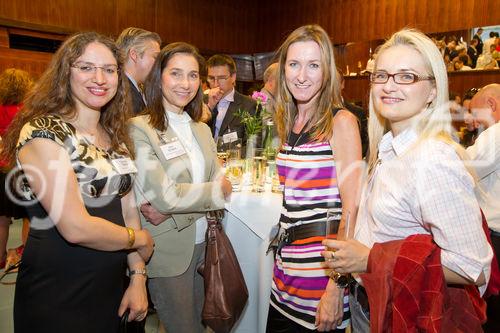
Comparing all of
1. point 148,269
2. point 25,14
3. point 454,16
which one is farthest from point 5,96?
point 454,16

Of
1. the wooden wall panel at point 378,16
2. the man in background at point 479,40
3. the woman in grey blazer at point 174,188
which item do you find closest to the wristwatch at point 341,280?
the woman in grey blazer at point 174,188

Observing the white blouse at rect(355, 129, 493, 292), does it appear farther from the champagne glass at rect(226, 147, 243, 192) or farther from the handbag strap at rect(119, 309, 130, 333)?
the champagne glass at rect(226, 147, 243, 192)

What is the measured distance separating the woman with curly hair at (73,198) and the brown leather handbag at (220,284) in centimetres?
35

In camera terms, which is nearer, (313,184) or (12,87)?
(313,184)

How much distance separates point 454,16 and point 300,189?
7.29 metres

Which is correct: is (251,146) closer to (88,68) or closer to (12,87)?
(88,68)

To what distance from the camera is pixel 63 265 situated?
1411 mm

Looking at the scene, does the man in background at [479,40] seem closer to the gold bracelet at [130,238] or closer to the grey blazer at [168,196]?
the grey blazer at [168,196]

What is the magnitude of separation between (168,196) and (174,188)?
Answer: 47 mm

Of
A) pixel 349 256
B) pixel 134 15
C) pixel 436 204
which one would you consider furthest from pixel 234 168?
pixel 134 15

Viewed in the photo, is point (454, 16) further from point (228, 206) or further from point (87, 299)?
point (87, 299)

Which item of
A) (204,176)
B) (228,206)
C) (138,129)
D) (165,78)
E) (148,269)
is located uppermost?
(165,78)

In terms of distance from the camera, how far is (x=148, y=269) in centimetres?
184

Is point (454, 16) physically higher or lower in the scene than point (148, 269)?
higher
